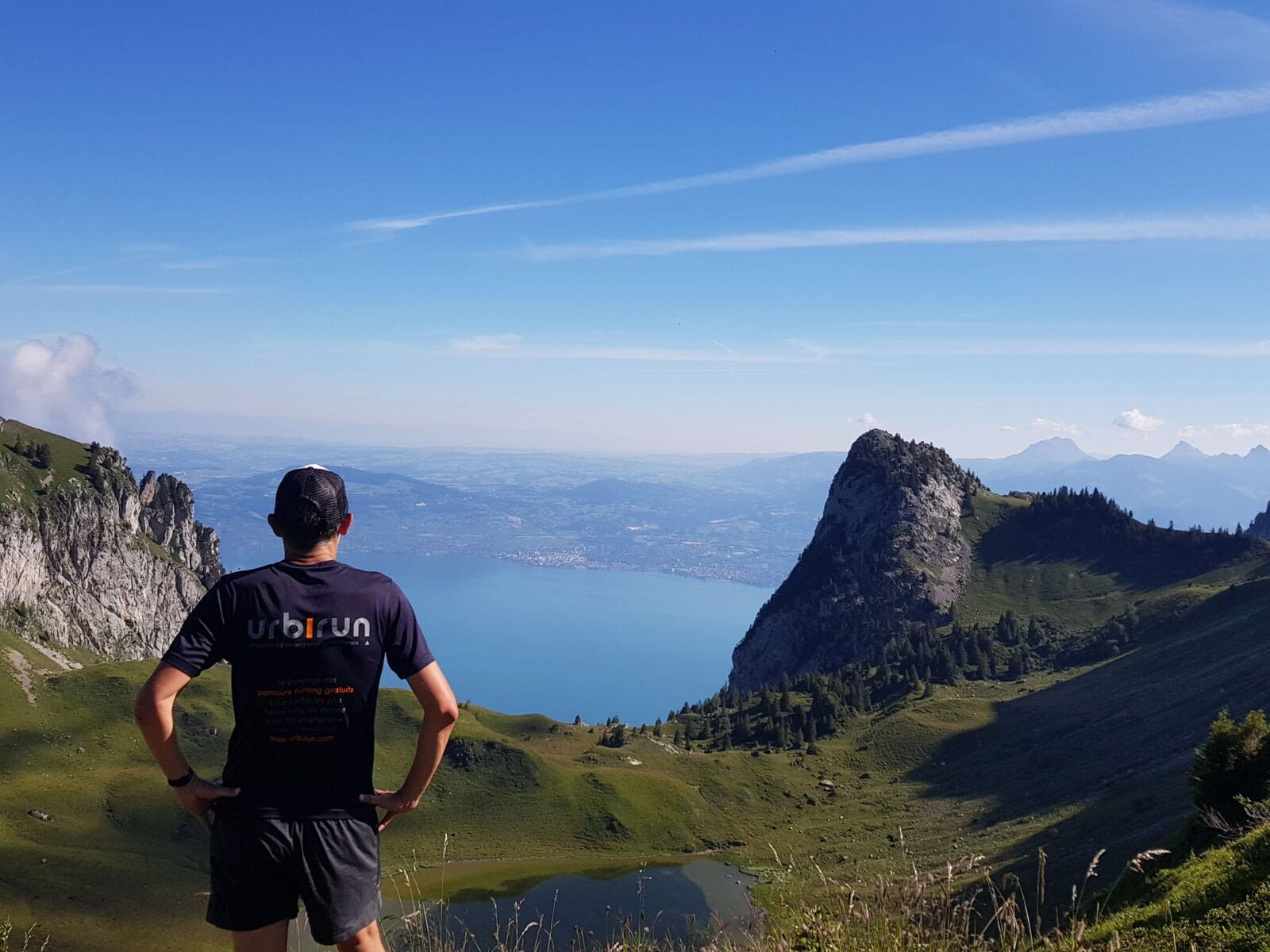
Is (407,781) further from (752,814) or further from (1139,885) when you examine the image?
(752,814)

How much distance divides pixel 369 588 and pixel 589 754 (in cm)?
12153

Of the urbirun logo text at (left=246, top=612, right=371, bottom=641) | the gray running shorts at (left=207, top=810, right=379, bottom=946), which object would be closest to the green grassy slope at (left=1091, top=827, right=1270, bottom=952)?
the gray running shorts at (left=207, top=810, right=379, bottom=946)

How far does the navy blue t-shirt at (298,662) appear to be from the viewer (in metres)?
6.14

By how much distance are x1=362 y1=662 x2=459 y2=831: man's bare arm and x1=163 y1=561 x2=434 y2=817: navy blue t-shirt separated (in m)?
0.13

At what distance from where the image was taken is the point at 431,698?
20.5 feet

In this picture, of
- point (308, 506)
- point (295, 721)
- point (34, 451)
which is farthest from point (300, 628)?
point (34, 451)

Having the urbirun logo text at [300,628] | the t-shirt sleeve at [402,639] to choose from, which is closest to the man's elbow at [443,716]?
the t-shirt sleeve at [402,639]


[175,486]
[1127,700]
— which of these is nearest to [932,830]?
[1127,700]

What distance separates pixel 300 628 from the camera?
243 inches

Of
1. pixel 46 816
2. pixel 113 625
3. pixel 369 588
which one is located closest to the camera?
pixel 369 588

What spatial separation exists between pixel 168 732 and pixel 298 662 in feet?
3.67

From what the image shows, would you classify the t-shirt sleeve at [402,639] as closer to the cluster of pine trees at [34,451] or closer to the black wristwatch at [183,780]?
the black wristwatch at [183,780]

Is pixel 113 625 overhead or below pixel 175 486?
below

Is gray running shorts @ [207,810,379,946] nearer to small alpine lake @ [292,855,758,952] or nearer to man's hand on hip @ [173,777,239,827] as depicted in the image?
man's hand on hip @ [173,777,239,827]
